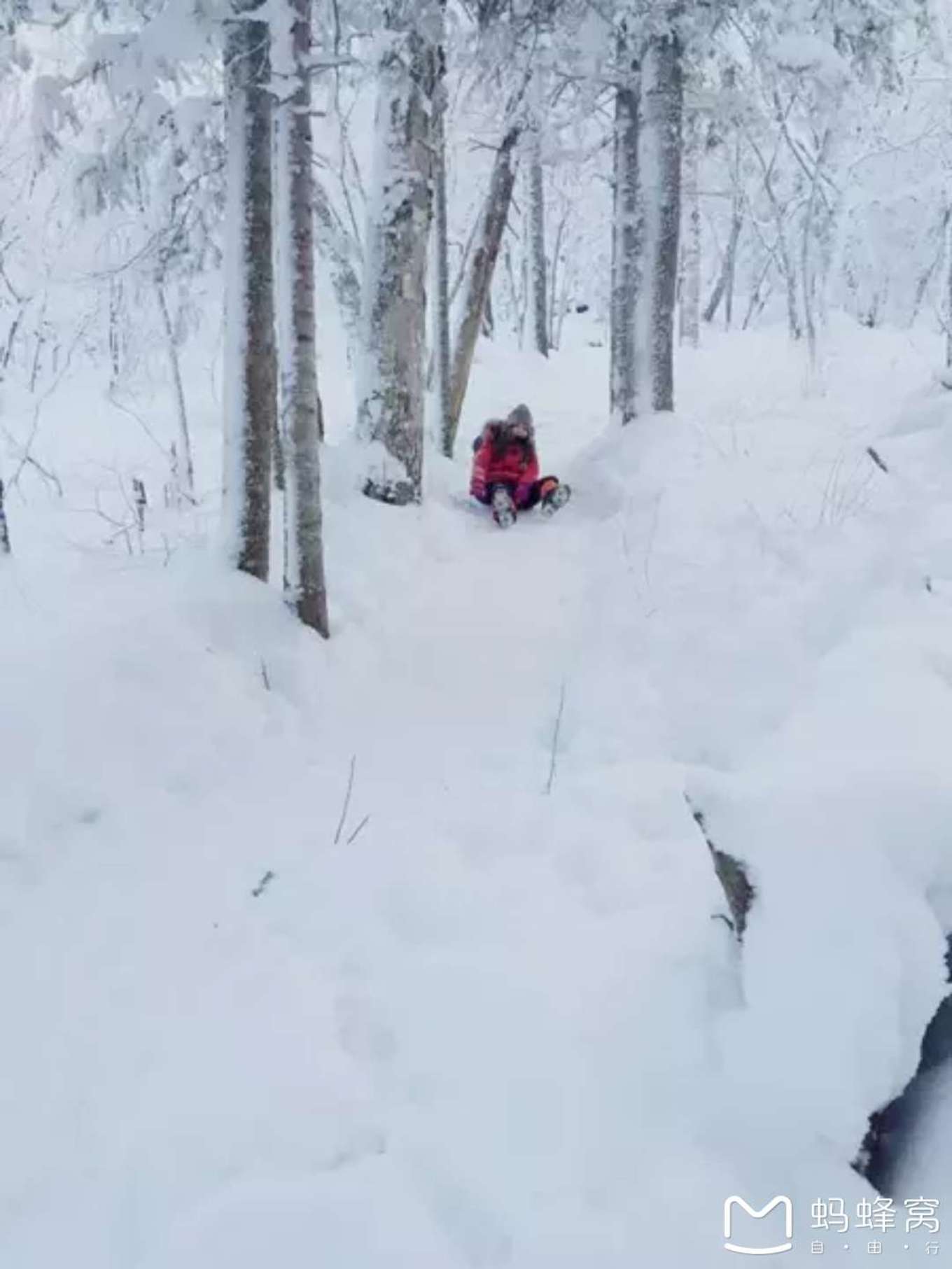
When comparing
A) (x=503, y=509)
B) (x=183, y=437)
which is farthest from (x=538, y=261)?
(x=503, y=509)

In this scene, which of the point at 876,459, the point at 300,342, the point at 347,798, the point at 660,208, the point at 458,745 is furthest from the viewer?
the point at 660,208

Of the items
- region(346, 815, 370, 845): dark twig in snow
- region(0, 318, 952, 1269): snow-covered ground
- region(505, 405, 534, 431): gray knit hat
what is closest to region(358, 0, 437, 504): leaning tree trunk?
region(0, 318, 952, 1269): snow-covered ground

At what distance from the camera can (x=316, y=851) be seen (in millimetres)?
4191

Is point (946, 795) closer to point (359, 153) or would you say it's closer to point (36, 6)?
Result: point (36, 6)

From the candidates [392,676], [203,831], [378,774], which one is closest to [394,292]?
[392,676]

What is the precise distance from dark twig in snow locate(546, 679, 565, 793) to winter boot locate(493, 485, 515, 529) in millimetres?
2965

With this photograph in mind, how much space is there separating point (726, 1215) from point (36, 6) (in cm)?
691

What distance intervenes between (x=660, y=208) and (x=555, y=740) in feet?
22.1

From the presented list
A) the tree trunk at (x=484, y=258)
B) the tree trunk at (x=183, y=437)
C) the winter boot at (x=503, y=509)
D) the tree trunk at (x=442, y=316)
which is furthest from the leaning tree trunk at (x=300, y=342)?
the tree trunk at (x=183, y=437)

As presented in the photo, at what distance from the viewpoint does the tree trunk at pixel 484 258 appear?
1066cm

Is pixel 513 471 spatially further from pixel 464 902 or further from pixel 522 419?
pixel 464 902

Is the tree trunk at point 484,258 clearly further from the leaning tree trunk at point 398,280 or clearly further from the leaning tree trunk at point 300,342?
the leaning tree trunk at point 300,342

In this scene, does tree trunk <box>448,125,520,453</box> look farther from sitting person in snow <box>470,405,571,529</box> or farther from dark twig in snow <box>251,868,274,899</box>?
dark twig in snow <box>251,868,274,899</box>

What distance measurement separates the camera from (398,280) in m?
7.42
